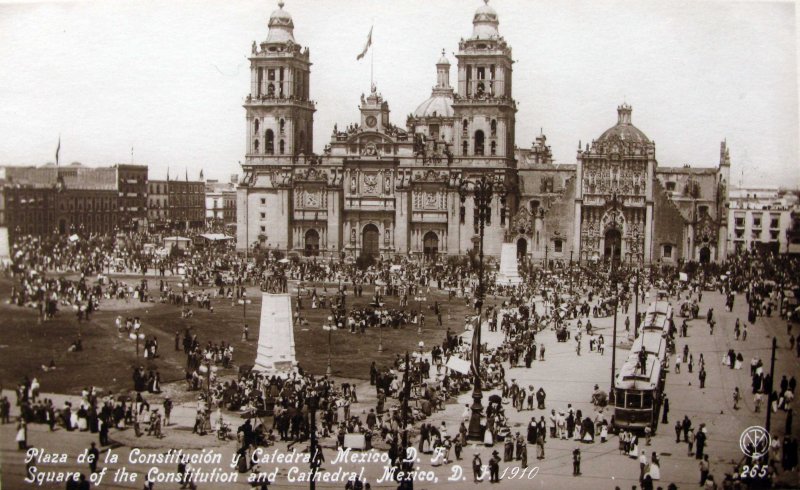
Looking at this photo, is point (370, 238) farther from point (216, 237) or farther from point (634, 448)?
point (634, 448)

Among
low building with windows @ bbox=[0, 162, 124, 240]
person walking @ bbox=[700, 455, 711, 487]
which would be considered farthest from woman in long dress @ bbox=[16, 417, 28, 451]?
person walking @ bbox=[700, 455, 711, 487]

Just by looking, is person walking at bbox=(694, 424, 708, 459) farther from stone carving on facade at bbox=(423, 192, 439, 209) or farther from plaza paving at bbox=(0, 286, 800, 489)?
stone carving on facade at bbox=(423, 192, 439, 209)

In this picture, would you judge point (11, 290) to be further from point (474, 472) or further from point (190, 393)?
point (474, 472)

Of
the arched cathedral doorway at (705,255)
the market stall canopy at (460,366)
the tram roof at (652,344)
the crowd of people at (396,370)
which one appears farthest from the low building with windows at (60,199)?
the arched cathedral doorway at (705,255)

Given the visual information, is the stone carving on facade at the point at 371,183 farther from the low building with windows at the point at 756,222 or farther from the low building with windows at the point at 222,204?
the low building with windows at the point at 756,222

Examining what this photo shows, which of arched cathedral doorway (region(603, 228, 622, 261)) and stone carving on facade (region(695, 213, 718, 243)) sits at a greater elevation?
stone carving on facade (region(695, 213, 718, 243))

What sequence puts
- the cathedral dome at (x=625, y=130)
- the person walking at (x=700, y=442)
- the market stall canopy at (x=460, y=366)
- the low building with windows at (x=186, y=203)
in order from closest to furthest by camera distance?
1. the person walking at (x=700, y=442)
2. the market stall canopy at (x=460, y=366)
3. the low building with windows at (x=186, y=203)
4. the cathedral dome at (x=625, y=130)
